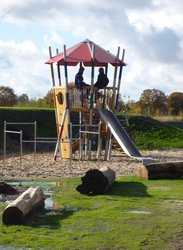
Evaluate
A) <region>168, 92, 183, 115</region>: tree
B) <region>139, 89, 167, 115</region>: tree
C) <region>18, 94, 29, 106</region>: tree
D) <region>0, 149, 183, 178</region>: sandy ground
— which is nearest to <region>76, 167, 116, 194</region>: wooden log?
<region>0, 149, 183, 178</region>: sandy ground

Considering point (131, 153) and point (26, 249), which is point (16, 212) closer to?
point (26, 249)

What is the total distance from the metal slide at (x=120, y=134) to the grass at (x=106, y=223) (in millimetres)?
7837

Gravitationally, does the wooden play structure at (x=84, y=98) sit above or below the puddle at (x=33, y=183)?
above

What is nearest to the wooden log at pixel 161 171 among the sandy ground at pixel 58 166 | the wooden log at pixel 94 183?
the sandy ground at pixel 58 166

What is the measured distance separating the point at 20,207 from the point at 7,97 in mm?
36414

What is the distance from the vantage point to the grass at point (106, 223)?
933 cm

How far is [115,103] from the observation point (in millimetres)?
26094

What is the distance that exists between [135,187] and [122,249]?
6.73 metres

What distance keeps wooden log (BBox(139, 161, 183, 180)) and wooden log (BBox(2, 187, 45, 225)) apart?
18.9 feet

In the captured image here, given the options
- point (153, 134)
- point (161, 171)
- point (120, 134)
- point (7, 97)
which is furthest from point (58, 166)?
point (7, 97)

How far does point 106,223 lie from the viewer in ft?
35.4

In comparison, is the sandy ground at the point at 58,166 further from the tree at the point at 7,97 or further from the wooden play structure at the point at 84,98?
the tree at the point at 7,97

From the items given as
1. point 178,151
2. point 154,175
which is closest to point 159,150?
point 178,151

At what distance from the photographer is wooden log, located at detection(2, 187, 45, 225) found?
10.6m
